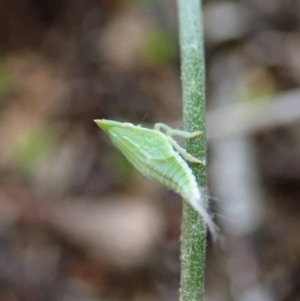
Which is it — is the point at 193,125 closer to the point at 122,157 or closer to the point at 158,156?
the point at 158,156

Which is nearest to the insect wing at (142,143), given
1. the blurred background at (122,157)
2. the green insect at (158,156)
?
the green insect at (158,156)

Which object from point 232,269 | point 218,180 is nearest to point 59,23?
point 218,180

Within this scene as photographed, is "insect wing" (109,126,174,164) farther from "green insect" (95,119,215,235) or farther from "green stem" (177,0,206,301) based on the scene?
"green stem" (177,0,206,301)

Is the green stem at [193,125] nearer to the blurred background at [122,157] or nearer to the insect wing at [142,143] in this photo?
the insect wing at [142,143]

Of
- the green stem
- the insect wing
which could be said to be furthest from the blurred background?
the green stem

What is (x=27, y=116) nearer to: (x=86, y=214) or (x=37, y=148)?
(x=37, y=148)
